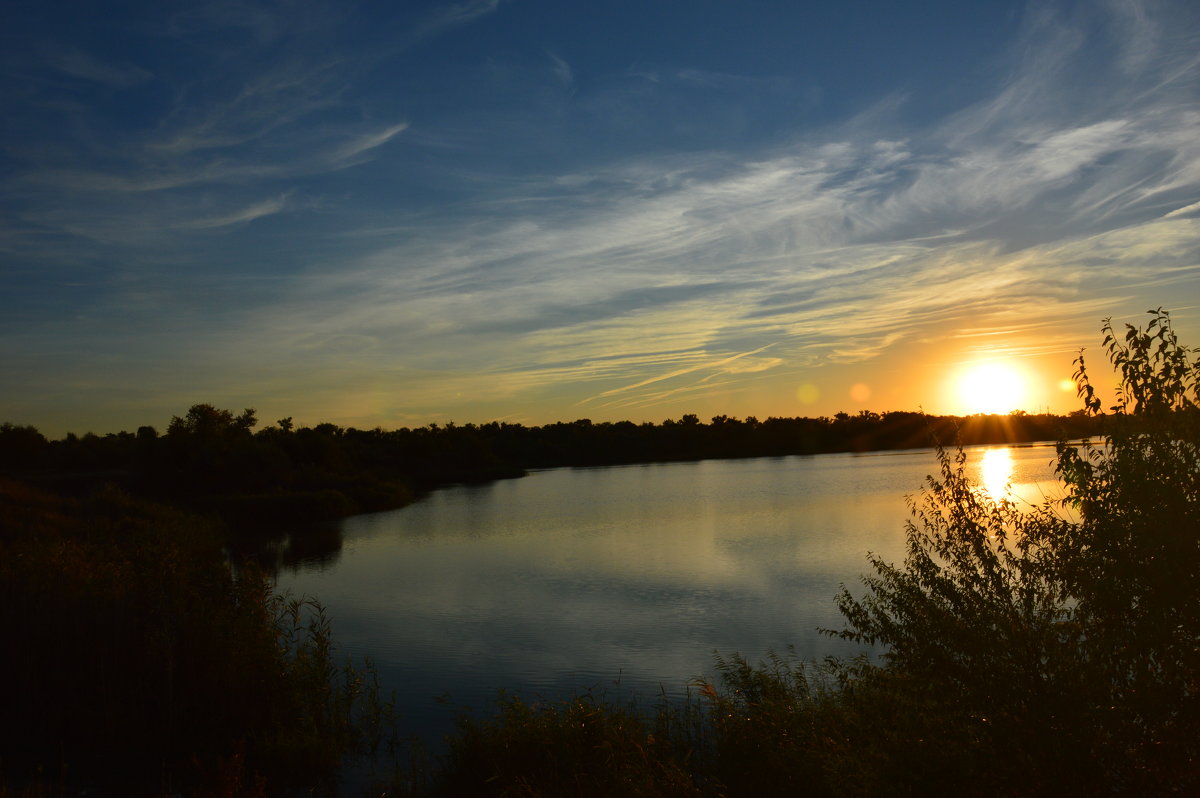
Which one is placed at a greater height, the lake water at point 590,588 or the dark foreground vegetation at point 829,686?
the dark foreground vegetation at point 829,686

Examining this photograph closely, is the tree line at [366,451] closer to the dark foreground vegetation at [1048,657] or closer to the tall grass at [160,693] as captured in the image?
the dark foreground vegetation at [1048,657]

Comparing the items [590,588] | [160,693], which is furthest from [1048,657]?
[590,588]

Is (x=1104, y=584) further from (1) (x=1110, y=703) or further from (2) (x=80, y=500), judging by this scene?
(2) (x=80, y=500)

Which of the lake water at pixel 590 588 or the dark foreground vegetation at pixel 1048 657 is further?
the lake water at pixel 590 588

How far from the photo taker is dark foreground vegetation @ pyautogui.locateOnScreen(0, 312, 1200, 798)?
5.85 meters

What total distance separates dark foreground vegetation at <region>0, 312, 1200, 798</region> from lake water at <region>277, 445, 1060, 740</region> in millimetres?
1469

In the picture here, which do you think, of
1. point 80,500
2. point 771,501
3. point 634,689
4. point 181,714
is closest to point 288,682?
point 181,714

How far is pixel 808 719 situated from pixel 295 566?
Result: 2425cm

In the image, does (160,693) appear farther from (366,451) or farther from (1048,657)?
(366,451)

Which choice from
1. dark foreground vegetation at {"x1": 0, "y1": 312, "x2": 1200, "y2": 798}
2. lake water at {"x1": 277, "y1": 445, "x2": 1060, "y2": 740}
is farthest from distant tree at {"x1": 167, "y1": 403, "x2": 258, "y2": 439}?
dark foreground vegetation at {"x1": 0, "y1": 312, "x2": 1200, "y2": 798}

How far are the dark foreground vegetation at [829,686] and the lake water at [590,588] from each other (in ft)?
4.82

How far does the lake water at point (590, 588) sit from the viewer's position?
1462 cm

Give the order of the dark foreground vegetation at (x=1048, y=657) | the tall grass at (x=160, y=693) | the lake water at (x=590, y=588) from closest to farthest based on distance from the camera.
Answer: the dark foreground vegetation at (x=1048, y=657)
the tall grass at (x=160, y=693)
the lake water at (x=590, y=588)

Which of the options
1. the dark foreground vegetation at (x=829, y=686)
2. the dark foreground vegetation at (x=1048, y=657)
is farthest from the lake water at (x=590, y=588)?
the dark foreground vegetation at (x=1048, y=657)
